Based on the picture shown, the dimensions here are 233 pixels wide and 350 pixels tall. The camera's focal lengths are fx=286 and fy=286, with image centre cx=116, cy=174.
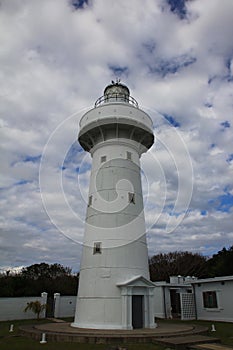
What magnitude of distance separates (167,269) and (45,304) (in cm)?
2477

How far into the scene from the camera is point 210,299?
18125 mm

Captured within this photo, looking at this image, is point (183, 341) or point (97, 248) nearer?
point (183, 341)

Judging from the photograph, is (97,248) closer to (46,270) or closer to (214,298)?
(214,298)

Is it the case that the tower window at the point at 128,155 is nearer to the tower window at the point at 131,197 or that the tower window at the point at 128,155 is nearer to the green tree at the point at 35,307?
the tower window at the point at 131,197

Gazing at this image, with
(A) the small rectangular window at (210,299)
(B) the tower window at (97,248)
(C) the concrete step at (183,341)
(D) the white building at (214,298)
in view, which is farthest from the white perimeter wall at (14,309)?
(C) the concrete step at (183,341)

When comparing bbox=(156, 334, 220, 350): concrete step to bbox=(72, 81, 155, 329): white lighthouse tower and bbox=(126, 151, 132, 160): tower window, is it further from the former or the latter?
bbox=(126, 151, 132, 160): tower window

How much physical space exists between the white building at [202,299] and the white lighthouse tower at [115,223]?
4.61m

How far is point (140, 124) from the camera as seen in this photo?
49.2 feet

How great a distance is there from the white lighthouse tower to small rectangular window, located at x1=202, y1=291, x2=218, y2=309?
7122 mm

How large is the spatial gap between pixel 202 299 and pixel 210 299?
31.8 inches

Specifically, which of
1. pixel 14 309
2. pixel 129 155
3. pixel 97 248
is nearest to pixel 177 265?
pixel 14 309

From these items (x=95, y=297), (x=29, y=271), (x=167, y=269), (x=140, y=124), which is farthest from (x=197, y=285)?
(x=29, y=271)

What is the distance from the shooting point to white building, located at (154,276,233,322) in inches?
664

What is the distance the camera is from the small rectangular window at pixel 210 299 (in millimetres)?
17734
